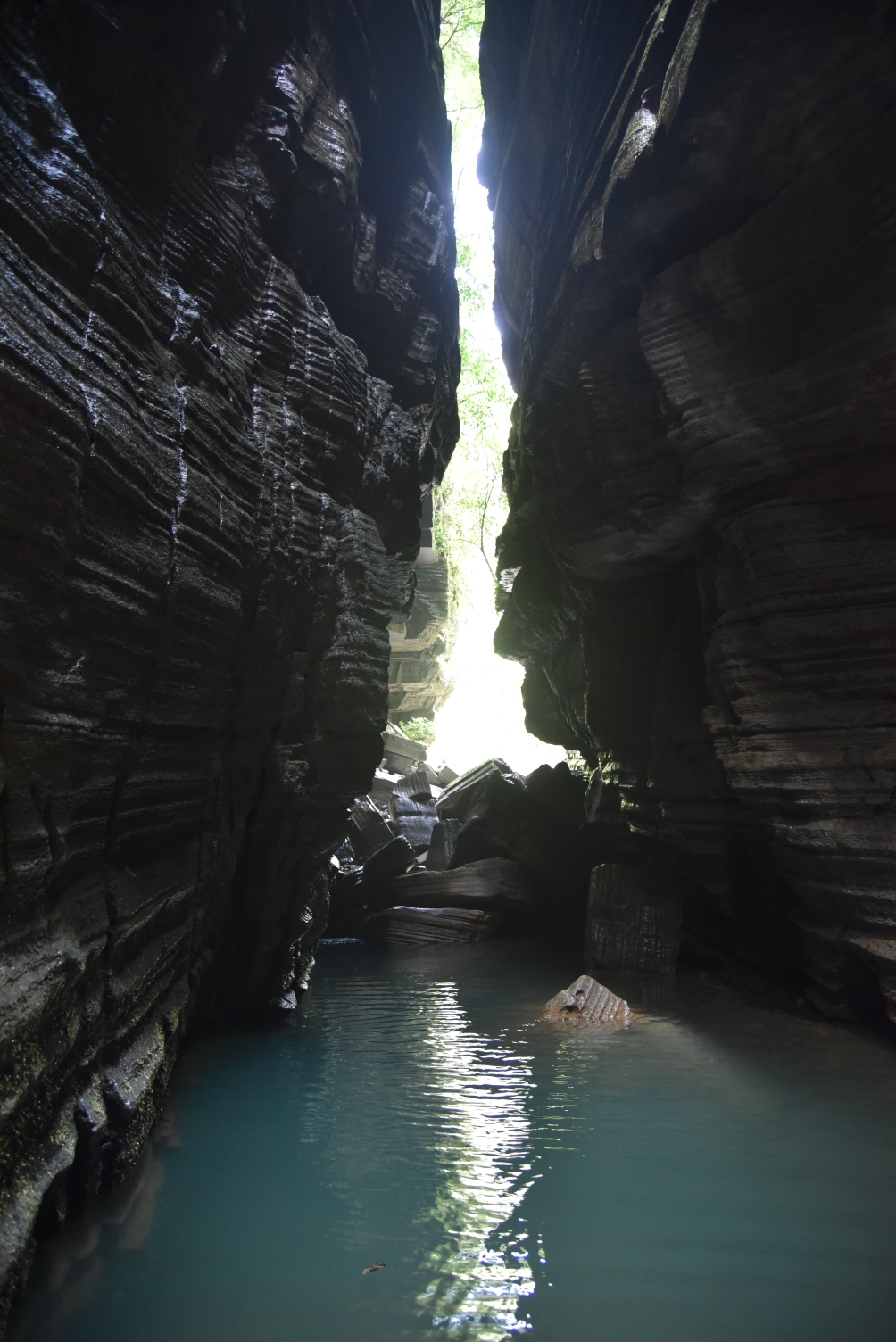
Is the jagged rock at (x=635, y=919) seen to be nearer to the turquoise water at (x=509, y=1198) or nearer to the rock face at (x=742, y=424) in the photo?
the rock face at (x=742, y=424)

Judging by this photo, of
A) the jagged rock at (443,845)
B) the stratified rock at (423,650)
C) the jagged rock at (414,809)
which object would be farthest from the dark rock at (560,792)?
the stratified rock at (423,650)

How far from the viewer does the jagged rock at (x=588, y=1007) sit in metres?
6.17

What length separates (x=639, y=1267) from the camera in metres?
2.65

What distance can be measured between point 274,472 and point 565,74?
19.2 feet

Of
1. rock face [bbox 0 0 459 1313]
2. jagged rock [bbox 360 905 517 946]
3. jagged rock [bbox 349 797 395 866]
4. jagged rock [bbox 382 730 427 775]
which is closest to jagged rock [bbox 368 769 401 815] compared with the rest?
jagged rock [bbox 349 797 395 866]

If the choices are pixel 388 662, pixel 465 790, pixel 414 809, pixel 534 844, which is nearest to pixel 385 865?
pixel 534 844

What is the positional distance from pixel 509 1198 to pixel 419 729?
68.2 feet

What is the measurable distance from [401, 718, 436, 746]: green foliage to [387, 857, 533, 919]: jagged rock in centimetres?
1238

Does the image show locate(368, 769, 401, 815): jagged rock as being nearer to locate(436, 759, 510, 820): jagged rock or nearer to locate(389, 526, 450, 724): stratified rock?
locate(436, 759, 510, 820): jagged rock

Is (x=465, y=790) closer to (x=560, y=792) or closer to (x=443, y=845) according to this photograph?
(x=443, y=845)

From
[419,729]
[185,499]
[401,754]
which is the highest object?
[419,729]

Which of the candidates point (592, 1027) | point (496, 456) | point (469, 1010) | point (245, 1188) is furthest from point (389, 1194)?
point (496, 456)

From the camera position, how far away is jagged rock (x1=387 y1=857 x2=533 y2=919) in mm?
10797

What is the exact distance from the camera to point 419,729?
23984 millimetres
